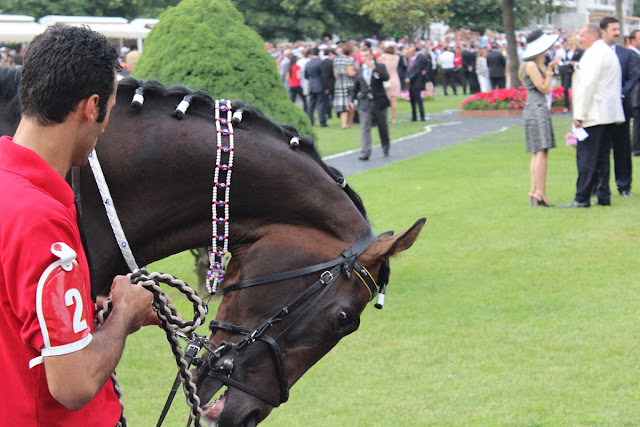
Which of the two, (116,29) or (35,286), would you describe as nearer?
(35,286)

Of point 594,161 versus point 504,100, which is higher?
point 594,161

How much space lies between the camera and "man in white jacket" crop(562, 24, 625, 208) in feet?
37.1

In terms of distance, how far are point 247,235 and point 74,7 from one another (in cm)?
3864

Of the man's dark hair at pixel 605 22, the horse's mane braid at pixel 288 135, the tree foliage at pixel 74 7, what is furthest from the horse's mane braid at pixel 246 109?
the tree foliage at pixel 74 7

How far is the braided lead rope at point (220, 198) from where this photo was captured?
9.93 feet

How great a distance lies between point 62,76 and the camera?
2.02 metres

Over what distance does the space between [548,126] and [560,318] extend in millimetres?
4911

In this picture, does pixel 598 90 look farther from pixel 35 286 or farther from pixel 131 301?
pixel 35 286

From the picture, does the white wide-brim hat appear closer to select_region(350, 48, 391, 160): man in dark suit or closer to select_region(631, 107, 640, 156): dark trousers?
select_region(631, 107, 640, 156): dark trousers

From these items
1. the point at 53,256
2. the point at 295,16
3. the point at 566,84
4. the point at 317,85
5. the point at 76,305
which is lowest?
the point at 566,84

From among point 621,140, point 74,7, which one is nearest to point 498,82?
point 74,7

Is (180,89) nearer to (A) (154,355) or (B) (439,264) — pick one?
(A) (154,355)

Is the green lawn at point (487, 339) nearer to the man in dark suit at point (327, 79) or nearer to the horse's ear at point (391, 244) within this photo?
the horse's ear at point (391, 244)

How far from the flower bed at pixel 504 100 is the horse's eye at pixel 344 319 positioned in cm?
2393
